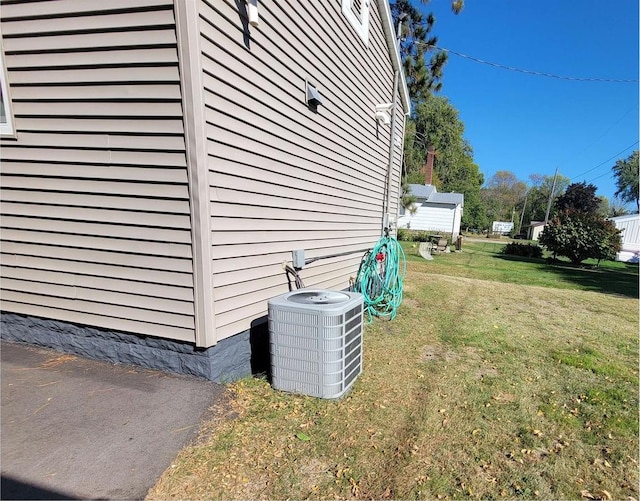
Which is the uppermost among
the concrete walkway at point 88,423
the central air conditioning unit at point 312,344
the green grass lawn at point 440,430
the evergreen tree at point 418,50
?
the evergreen tree at point 418,50

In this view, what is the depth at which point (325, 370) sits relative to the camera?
270 centimetres

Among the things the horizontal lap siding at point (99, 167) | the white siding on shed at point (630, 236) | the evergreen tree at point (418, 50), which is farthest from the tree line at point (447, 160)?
the horizontal lap siding at point (99, 167)

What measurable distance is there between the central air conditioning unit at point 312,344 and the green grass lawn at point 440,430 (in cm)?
12

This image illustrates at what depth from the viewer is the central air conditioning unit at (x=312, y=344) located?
2.66 metres

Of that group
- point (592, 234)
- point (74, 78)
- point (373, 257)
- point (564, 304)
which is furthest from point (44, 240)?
point (592, 234)

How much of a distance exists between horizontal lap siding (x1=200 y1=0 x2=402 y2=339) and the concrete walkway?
2.17 ft

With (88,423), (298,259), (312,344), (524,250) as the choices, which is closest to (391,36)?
(298,259)

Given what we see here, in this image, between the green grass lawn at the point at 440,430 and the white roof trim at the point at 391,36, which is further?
the white roof trim at the point at 391,36

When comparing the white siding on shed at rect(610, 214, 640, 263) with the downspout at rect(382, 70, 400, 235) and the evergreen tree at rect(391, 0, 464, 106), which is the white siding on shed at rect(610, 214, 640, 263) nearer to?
the evergreen tree at rect(391, 0, 464, 106)

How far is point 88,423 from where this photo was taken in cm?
219

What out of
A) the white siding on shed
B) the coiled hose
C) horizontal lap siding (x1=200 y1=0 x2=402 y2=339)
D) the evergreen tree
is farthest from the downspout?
the white siding on shed

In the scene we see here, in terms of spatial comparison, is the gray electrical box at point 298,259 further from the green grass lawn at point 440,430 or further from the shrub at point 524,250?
the shrub at point 524,250

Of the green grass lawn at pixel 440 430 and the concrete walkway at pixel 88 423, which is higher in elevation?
the concrete walkway at pixel 88 423

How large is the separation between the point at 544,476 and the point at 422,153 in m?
37.6
